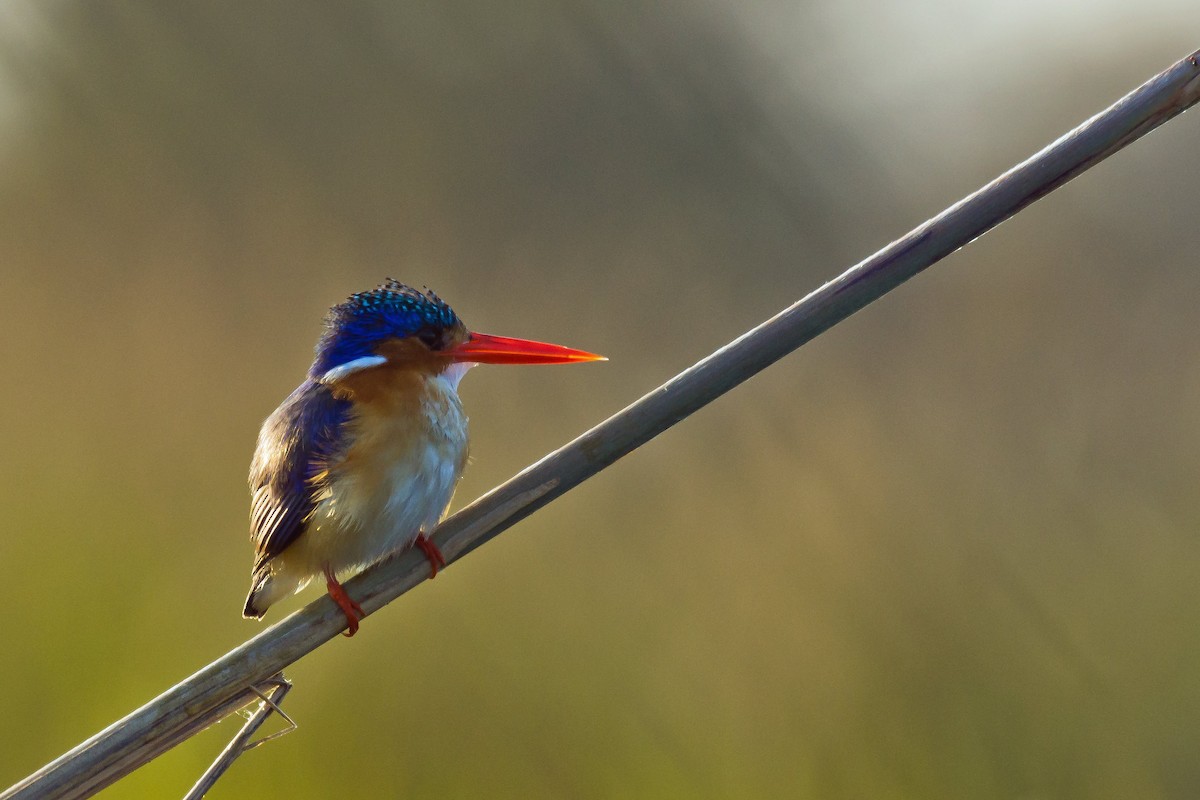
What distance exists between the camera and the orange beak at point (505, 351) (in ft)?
4.27

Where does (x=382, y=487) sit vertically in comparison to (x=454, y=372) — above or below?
below

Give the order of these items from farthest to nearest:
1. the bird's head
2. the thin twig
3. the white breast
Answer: the bird's head
the white breast
the thin twig

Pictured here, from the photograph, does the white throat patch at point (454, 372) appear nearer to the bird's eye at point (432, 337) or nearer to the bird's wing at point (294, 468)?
the bird's eye at point (432, 337)

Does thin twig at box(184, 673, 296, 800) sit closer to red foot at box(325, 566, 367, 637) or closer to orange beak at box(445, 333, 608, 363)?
red foot at box(325, 566, 367, 637)

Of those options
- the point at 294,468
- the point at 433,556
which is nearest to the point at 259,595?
the point at 294,468

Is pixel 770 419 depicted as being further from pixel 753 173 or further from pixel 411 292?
pixel 411 292

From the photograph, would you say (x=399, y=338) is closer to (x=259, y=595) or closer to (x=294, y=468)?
(x=294, y=468)

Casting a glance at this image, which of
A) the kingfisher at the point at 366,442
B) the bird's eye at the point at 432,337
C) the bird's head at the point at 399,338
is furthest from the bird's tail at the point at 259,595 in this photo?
the bird's eye at the point at 432,337

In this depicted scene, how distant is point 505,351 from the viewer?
4.63ft

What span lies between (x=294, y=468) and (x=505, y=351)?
32 centimetres

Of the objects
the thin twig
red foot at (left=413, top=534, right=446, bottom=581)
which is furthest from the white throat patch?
the thin twig

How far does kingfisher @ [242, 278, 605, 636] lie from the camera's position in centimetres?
124

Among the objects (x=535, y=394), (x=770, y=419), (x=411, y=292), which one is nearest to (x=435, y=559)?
(x=411, y=292)

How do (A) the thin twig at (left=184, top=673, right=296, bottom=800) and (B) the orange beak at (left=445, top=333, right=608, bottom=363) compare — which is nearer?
(A) the thin twig at (left=184, top=673, right=296, bottom=800)
